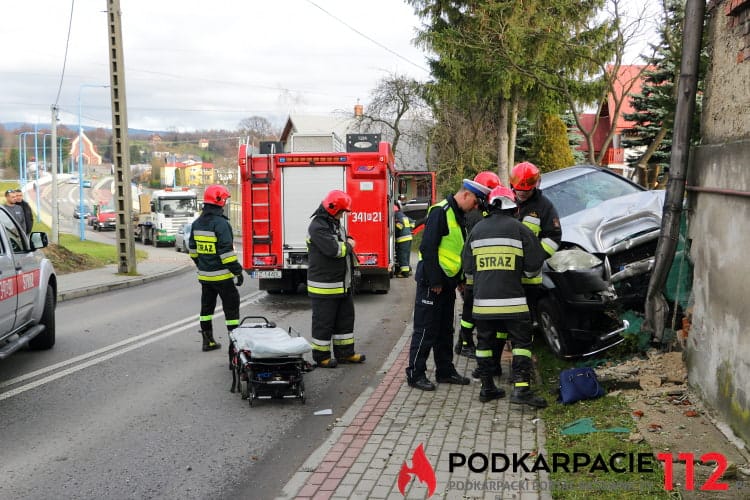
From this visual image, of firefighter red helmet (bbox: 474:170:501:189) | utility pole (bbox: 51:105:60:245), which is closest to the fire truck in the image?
firefighter red helmet (bbox: 474:170:501:189)

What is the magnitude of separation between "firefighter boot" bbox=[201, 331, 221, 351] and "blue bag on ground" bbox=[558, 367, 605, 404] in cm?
467

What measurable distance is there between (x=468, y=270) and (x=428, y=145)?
29560 millimetres

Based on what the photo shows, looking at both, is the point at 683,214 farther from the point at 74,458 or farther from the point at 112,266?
the point at 112,266

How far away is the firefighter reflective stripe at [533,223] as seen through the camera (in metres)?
6.82

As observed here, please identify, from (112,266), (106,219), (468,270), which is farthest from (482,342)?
(106,219)

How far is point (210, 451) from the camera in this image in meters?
5.40

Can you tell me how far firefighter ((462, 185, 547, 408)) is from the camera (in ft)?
Result: 19.7

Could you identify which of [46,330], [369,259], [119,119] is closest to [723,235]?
[46,330]

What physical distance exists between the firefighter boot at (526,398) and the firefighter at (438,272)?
952mm

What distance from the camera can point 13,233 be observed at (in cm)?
844

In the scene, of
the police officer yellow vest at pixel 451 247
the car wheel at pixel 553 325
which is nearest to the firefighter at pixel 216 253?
the police officer yellow vest at pixel 451 247

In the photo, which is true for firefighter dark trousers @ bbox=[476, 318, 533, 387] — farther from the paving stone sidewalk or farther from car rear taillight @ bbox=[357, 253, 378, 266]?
car rear taillight @ bbox=[357, 253, 378, 266]

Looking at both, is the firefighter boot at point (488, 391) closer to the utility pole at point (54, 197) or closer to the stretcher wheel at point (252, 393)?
the stretcher wheel at point (252, 393)

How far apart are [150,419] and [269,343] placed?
1.21 metres
